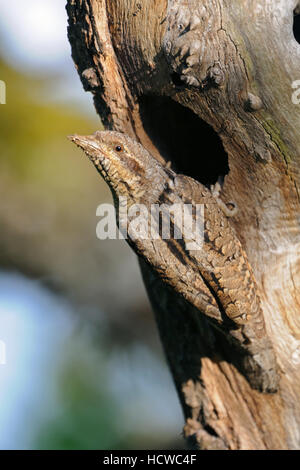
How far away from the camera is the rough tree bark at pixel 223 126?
2682 millimetres

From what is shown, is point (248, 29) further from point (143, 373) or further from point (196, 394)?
point (143, 373)

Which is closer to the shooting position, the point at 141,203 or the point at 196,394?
the point at 141,203

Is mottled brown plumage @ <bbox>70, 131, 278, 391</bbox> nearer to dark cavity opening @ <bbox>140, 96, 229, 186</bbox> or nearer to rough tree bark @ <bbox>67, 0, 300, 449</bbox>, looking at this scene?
rough tree bark @ <bbox>67, 0, 300, 449</bbox>

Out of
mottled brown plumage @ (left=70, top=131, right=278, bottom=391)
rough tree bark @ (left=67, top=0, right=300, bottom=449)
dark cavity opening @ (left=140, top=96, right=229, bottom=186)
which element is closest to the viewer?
rough tree bark @ (left=67, top=0, right=300, bottom=449)

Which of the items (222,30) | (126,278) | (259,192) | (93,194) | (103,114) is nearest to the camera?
(222,30)

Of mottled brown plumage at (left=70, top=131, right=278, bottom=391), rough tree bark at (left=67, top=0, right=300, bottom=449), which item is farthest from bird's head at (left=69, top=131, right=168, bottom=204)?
rough tree bark at (left=67, top=0, right=300, bottom=449)

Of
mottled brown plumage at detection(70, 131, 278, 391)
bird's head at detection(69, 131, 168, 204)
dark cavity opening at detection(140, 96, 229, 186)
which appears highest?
dark cavity opening at detection(140, 96, 229, 186)

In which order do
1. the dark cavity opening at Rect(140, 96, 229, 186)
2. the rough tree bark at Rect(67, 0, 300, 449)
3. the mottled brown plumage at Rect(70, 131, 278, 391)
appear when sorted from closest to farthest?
the rough tree bark at Rect(67, 0, 300, 449) < the mottled brown plumage at Rect(70, 131, 278, 391) < the dark cavity opening at Rect(140, 96, 229, 186)

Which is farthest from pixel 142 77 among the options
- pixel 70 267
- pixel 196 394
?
pixel 70 267

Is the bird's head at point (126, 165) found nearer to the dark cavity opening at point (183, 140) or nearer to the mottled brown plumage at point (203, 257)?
the mottled brown plumage at point (203, 257)

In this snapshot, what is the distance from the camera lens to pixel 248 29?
8.84 feet

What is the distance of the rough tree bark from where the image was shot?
2.68m

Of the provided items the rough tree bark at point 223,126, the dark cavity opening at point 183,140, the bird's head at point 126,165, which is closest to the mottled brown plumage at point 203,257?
the bird's head at point 126,165

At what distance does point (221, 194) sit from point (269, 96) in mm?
636
